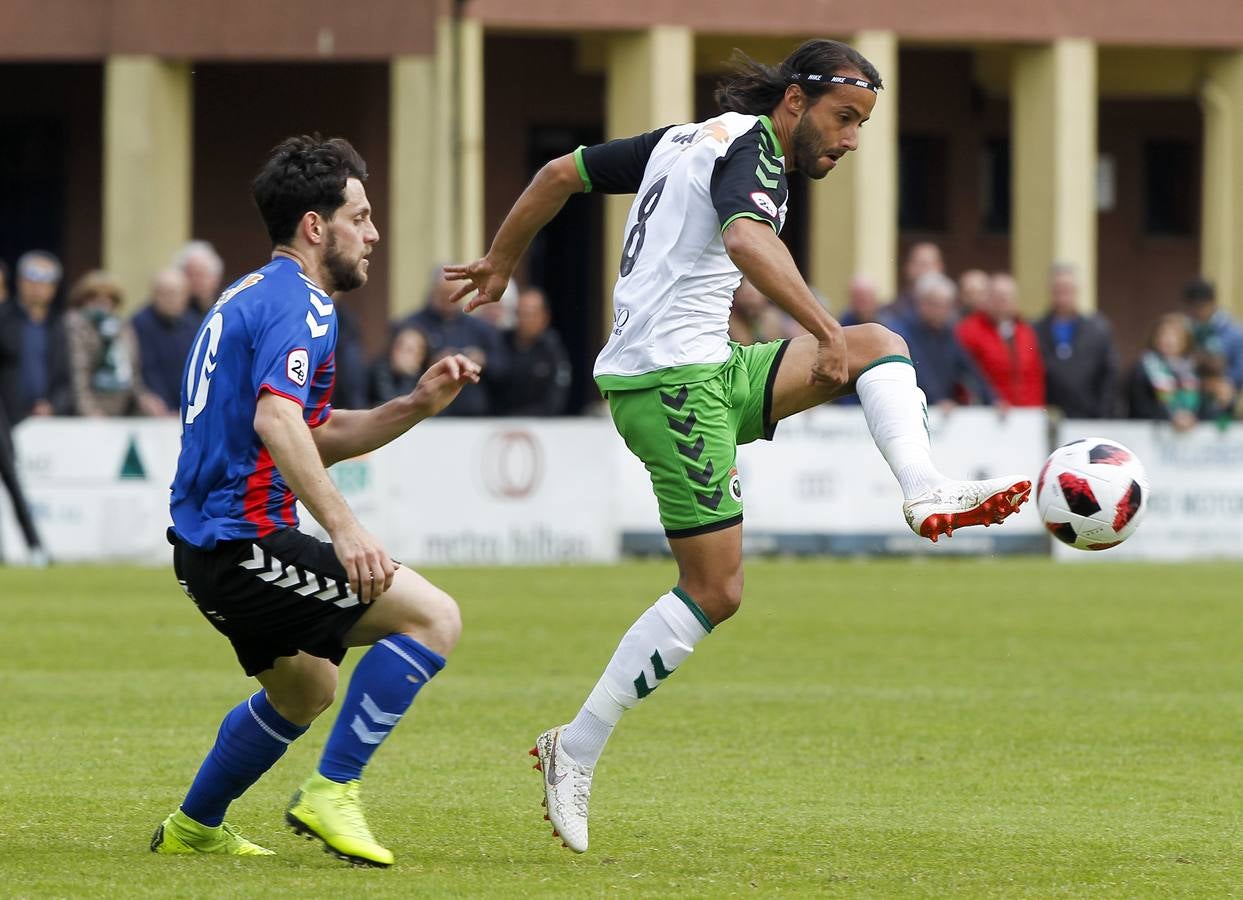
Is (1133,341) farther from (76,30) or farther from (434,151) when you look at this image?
(76,30)

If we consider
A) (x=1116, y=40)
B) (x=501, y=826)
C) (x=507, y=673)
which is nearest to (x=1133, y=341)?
(x=1116, y=40)

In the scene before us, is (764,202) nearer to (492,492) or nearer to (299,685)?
(299,685)

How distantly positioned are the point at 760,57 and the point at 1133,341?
25.5 ft

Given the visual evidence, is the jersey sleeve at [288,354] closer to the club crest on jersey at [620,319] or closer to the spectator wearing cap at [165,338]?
the club crest on jersey at [620,319]

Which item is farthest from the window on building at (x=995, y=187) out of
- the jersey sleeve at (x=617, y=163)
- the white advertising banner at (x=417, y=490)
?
the jersey sleeve at (x=617, y=163)

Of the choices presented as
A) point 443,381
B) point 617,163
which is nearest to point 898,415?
point 617,163

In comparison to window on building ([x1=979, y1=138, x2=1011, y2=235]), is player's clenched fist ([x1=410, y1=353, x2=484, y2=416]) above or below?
below

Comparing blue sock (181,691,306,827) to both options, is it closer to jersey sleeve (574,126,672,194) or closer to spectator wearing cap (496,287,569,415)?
jersey sleeve (574,126,672,194)

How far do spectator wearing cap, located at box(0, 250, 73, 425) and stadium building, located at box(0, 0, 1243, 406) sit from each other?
295 inches

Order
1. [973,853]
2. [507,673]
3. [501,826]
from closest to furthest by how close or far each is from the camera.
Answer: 1. [973,853]
2. [501,826]
3. [507,673]

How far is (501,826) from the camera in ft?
22.5

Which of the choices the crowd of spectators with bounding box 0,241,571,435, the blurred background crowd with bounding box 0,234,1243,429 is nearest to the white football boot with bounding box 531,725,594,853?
the blurred background crowd with bounding box 0,234,1243,429

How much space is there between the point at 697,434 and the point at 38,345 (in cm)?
1164

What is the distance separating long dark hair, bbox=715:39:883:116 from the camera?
6668mm
